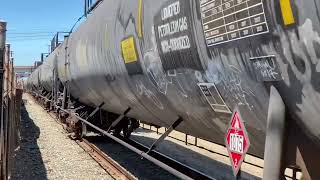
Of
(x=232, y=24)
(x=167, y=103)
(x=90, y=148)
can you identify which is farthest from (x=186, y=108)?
(x=90, y=148)

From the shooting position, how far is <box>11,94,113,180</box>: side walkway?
8852 millimetres

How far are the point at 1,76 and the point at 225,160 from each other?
19.5ft

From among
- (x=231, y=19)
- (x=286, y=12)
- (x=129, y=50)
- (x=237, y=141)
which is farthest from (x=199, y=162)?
(x=286, y=12)

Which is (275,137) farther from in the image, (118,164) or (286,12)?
(118,164)

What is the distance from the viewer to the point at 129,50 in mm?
5445

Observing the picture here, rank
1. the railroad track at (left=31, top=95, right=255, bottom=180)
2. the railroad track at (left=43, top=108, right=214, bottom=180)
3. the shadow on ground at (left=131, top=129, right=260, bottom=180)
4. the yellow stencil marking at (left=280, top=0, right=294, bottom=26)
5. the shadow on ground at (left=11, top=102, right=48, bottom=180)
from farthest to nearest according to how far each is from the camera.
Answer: the shadow on ground at (left=11, top=102, right=48, bottom=180) < the shadow on ground at (left=131, top=129, right=260, bottom=180) < the railroad track at (left=31, top=95, right=255, bottom=180) < the railroad track at (left=43, top=108, right=214, bottom=180) < the yellow stencil marking at (left=280, top=0, right=294, bottom=26)

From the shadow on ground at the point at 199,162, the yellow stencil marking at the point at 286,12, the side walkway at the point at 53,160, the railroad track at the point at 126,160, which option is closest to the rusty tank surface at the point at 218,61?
the yellow stencil marking at the point at 286,12

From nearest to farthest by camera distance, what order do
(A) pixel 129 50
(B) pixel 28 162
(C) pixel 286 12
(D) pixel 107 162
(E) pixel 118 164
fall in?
(C) pixel 286 12
(A) pixel 129 50
(E) pixel 118 164
(D) pixel 107 162
(B) pixel 28 162

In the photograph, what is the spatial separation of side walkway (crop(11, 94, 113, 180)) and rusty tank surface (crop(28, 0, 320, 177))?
3.27 m

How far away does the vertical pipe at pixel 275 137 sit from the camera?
8.72 feet

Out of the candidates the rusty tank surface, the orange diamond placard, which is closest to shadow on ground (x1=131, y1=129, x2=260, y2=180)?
the rusty tank surface

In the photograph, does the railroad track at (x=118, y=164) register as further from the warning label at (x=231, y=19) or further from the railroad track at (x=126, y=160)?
the warning label at (x=231, y=19)

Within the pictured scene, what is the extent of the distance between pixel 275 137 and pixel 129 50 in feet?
10.0

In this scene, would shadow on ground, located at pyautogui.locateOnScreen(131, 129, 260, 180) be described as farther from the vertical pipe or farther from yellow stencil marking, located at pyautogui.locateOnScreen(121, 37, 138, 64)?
the vertical pipe
